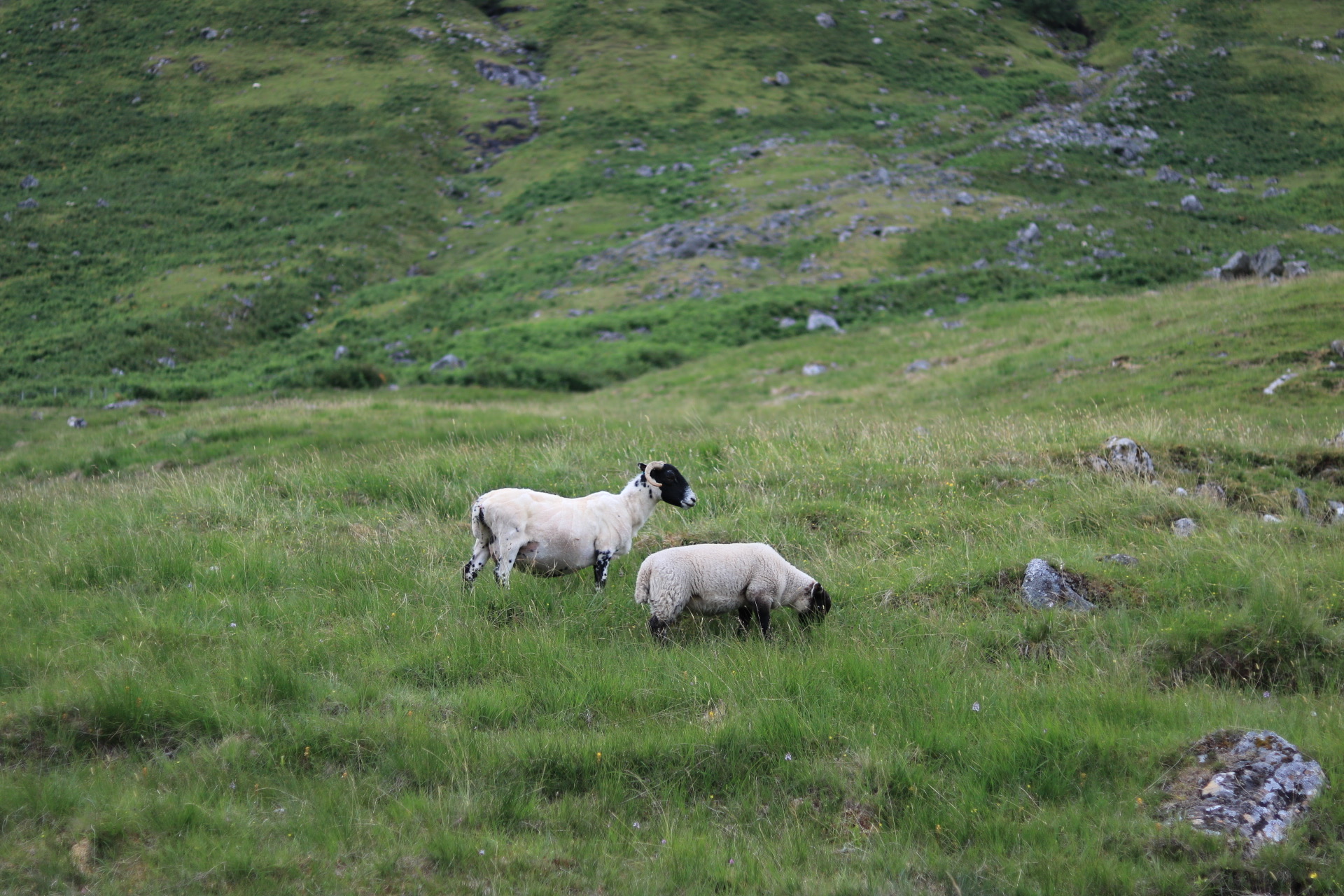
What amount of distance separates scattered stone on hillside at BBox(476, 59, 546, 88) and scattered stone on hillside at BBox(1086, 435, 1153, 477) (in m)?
57.2

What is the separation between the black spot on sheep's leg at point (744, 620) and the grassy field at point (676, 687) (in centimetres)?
18

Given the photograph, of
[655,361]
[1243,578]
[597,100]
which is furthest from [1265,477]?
[597,100]

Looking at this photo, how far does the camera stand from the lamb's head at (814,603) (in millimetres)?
8320

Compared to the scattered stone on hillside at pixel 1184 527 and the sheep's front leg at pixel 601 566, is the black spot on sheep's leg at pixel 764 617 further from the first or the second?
the scattered stone on hillside at pixel 1184 527

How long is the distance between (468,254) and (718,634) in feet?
129

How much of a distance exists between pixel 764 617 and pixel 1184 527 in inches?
216

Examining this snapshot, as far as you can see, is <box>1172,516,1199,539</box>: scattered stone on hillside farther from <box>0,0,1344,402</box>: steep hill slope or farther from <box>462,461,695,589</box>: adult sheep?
<box>0,0,1344,402</box>: steep hill slope

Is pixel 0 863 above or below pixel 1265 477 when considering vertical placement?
above

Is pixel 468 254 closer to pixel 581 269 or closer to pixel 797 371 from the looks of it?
pixel 581 269

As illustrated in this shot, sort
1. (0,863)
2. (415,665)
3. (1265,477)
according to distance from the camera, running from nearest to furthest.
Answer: (0,863), (415,665), (1265,477)

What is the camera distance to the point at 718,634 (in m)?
8.29

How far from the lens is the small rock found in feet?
104

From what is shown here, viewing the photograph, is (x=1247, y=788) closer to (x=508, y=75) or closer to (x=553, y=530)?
(x=553, y=530)

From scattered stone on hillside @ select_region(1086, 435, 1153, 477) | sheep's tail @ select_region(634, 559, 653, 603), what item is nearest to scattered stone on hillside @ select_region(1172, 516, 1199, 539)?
scattered stone on hillside @ select_region(1086, 435, 1153, 477)
